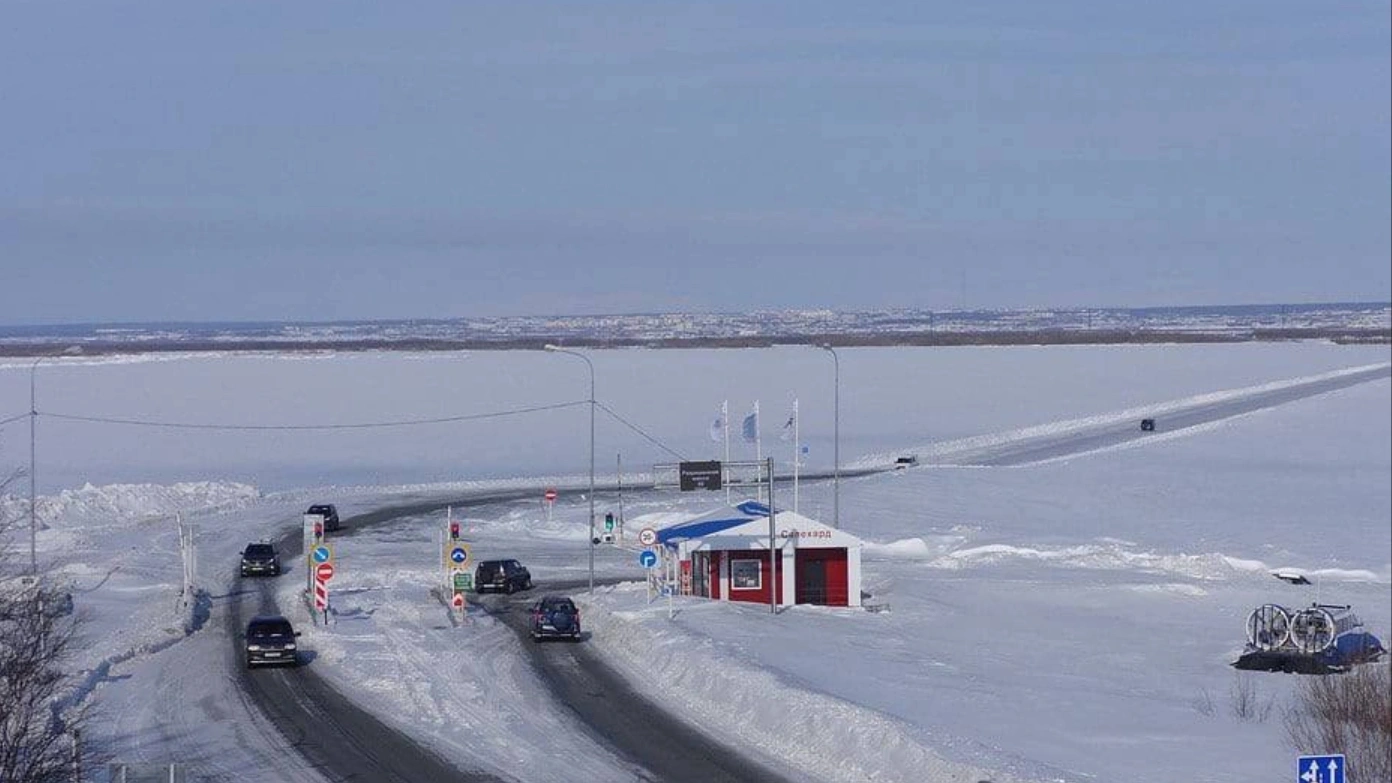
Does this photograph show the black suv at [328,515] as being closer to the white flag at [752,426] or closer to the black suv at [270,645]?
the white flag at [752,426]

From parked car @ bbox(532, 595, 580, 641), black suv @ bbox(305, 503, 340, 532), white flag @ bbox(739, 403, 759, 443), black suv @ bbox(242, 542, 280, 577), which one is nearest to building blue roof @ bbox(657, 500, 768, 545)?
white flag @ bbox(739, 403, 759, 443)

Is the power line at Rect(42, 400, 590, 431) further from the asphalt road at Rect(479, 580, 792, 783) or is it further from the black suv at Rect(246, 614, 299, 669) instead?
the asphalt road at Rect(479, 580, 792, 783)

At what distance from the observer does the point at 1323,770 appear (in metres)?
11.0

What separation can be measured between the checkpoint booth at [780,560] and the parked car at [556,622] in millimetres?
7683

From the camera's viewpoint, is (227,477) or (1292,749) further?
(227,477)

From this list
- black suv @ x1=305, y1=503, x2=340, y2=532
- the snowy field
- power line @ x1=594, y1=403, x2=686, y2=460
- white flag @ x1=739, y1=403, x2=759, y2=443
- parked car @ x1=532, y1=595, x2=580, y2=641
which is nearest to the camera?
the snowy field

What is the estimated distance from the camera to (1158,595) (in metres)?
44.4

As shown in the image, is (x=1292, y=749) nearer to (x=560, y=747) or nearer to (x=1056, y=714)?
(x=1056, y=714)

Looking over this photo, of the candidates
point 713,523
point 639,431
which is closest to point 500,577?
point 713,523

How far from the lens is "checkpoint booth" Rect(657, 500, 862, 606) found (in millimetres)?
43375

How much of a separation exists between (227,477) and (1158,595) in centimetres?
4244

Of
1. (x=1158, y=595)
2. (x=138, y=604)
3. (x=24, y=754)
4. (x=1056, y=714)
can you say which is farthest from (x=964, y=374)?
(x=24, y=754)

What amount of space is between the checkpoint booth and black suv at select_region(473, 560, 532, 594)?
510 centimetres

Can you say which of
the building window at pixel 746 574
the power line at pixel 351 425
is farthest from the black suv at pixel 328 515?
the building window at pixel 746 574
